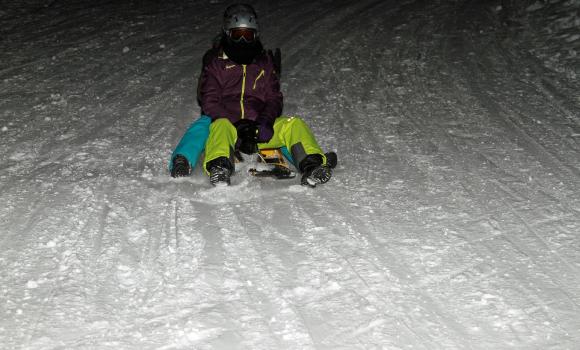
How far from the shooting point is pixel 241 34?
5.39 meters

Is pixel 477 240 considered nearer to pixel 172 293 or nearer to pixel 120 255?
pixel 172 293

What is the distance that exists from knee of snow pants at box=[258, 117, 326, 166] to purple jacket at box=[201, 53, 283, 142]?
0.63ft

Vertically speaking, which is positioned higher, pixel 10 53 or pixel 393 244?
pixel 10 53

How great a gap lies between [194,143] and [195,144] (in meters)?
0.01

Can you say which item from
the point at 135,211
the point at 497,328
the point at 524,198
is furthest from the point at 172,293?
the point at 524,198

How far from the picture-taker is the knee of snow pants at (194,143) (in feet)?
16.4

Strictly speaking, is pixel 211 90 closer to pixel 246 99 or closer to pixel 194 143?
pixel 246 99

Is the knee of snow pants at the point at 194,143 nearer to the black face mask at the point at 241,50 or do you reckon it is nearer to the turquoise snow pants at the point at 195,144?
the turquoise snow pants at the point at 195,144

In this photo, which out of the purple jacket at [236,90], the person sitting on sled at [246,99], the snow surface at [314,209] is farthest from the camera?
the purple jacket at [236,90]

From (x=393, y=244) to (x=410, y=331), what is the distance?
0.88 metres

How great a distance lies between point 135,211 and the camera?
443 cm

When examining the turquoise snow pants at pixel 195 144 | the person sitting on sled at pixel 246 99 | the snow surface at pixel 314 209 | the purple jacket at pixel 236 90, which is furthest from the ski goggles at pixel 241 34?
the snow surface at pixel 314 209

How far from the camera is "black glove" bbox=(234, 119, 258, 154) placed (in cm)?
520

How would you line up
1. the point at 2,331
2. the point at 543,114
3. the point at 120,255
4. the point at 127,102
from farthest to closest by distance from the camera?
1. the point at 127,102
2. the point at 543,114
3. the point at 120,255
4. the point at 2,331
